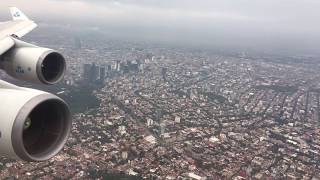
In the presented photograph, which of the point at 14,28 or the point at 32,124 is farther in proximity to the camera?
the point at 14,28

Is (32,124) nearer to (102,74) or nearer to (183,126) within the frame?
(183,126)

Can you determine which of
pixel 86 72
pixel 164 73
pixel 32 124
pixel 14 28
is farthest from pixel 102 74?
pixel 32 124

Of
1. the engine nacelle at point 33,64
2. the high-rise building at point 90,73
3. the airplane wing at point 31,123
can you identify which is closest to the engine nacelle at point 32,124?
the airplane wing at point 31,123

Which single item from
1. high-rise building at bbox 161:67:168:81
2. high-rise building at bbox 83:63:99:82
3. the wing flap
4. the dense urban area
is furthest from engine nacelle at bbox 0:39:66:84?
high-rise building at bbox 161:67:168:81

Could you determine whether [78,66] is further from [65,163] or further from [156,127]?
[65,163]

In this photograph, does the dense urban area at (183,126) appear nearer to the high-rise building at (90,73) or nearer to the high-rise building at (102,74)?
the high-rise building at (102,74)

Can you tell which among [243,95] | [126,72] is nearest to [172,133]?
[243,95]
